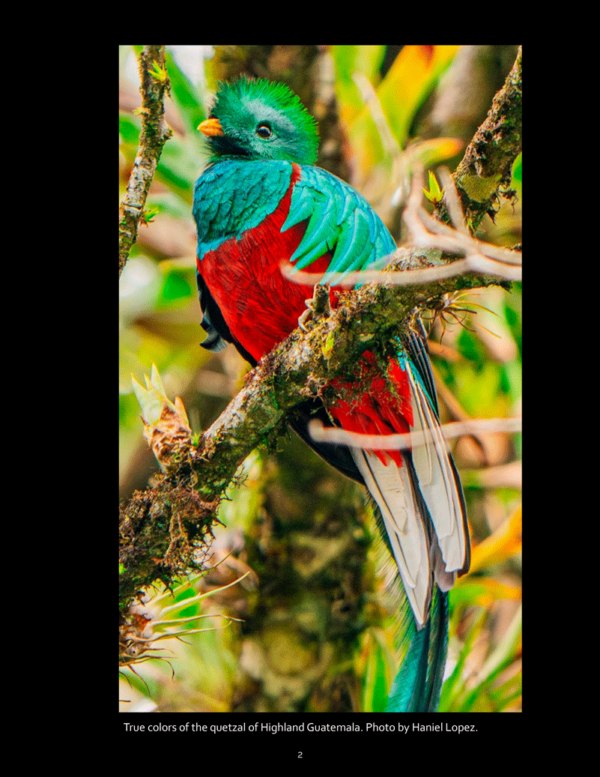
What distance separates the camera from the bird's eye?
2.46 m

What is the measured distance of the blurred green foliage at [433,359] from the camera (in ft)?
7.48

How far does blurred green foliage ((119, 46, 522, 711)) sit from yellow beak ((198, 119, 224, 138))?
0.14m

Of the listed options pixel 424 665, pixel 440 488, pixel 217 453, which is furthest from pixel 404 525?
pixel 217 453

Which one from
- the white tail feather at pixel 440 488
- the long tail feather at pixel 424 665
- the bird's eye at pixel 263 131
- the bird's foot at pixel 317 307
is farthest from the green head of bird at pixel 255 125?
the long tail feather at pixel 424 665

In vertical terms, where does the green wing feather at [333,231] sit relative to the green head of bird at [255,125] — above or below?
below

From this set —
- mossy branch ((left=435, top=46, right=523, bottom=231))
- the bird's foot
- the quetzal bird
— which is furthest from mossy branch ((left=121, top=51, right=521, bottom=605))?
mossy branch ((left=435, top=46, right=523, bottom=231))

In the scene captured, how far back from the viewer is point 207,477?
6.75 ft

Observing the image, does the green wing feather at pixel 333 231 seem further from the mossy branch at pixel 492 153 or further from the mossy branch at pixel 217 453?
the mossy branch at pixel 492 153

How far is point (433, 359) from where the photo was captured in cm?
281

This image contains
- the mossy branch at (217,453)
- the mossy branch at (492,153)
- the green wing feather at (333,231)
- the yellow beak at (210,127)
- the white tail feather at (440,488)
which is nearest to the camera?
the mossy branch at (492,153)

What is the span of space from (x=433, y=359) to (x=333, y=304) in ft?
2.78

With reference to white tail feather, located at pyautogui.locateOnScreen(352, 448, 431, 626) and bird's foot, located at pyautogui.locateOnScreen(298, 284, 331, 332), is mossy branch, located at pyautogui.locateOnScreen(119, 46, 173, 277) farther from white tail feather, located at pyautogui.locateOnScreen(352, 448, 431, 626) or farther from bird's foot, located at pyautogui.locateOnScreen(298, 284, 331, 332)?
white tail feather, located at pyautogui.locateOnScreen(352, 448, 431, 626)

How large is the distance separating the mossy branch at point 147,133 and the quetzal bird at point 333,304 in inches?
15.3

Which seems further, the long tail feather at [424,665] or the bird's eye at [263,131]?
the bird's eye at [263,131]
